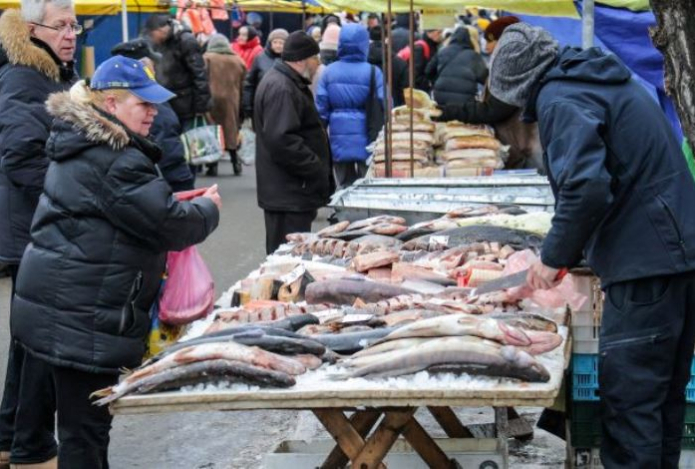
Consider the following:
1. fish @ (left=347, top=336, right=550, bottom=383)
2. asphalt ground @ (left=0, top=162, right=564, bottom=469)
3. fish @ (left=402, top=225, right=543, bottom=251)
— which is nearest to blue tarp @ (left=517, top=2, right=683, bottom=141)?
fish @ (left=402, top=225, right=543, bottom=251)

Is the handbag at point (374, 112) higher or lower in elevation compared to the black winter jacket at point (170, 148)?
lower

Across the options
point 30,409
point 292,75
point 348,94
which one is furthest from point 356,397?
point 348,94

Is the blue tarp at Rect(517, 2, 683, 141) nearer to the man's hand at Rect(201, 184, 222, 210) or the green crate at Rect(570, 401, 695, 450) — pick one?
the green crate at Rect(570, 401, 695, 450)

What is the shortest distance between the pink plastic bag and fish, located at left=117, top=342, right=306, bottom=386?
54.2 inches

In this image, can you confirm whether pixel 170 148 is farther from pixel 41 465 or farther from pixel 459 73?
pixel 459 73

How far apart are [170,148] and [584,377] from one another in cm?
407

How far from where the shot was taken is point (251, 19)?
1201 inches

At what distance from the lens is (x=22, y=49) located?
6.34 metres

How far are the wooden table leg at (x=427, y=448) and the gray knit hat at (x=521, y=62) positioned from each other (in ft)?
4.46

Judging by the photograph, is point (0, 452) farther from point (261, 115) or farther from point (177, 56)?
point (177, 56)

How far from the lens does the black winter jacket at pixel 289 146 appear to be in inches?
369

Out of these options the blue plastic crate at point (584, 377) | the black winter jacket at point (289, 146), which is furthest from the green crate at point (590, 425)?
the black winter jacket at point (289, 146)

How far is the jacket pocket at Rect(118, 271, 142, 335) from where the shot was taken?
5.24 metres

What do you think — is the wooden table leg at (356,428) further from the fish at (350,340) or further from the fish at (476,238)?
the fish at (476,238)
